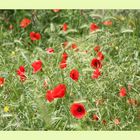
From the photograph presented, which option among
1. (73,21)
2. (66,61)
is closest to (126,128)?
(66,61)

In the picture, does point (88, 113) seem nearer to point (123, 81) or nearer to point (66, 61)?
point (123, 81)

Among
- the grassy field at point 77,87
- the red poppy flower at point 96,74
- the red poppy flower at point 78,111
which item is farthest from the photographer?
the red poppy flower at point 96,74

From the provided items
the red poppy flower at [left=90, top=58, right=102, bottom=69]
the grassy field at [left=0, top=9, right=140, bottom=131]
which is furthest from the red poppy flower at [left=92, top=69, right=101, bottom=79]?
the red poppy flower at [left=90, top=58, right=102, bottom=69]

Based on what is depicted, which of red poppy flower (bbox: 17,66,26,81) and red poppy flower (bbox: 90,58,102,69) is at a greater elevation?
red poppy flower (bbox: 90,58,102,69)

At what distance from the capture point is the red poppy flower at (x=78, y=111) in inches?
147

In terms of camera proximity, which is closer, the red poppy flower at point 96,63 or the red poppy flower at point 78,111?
the red poppy flower at point 78,111

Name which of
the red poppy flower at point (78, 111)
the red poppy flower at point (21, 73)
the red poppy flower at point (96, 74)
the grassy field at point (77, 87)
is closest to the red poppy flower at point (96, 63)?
the grassy field at point (77, 87)

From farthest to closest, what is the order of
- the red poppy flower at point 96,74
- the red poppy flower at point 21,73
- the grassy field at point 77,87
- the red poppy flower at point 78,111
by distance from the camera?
the red poppy flower at point 21,73
the red poppy flower at point 96,74
the grassy field at point 77,87
the red poppy flower at point 78,111

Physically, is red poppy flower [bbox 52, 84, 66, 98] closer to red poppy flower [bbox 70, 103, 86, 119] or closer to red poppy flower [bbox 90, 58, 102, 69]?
red poppy flower [bbox 70, 103, 86, 119]

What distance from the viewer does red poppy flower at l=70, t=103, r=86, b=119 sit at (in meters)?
3.73

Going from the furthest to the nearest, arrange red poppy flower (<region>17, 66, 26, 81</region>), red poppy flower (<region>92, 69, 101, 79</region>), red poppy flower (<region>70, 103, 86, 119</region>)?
red poppy flower (<region>17, 66, 26, 81</region>), red poppy flower (<region>92, 69, 101, 79</region>), red poppy flower (<region>70, 103, 86, 119</region>)

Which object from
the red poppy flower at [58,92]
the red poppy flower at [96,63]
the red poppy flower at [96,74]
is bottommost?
the red poppy flower at [58,92]

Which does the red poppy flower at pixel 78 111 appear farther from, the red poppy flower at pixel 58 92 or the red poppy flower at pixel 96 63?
the red poppy flower at pixel 96 63

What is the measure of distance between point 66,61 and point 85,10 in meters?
2.39
